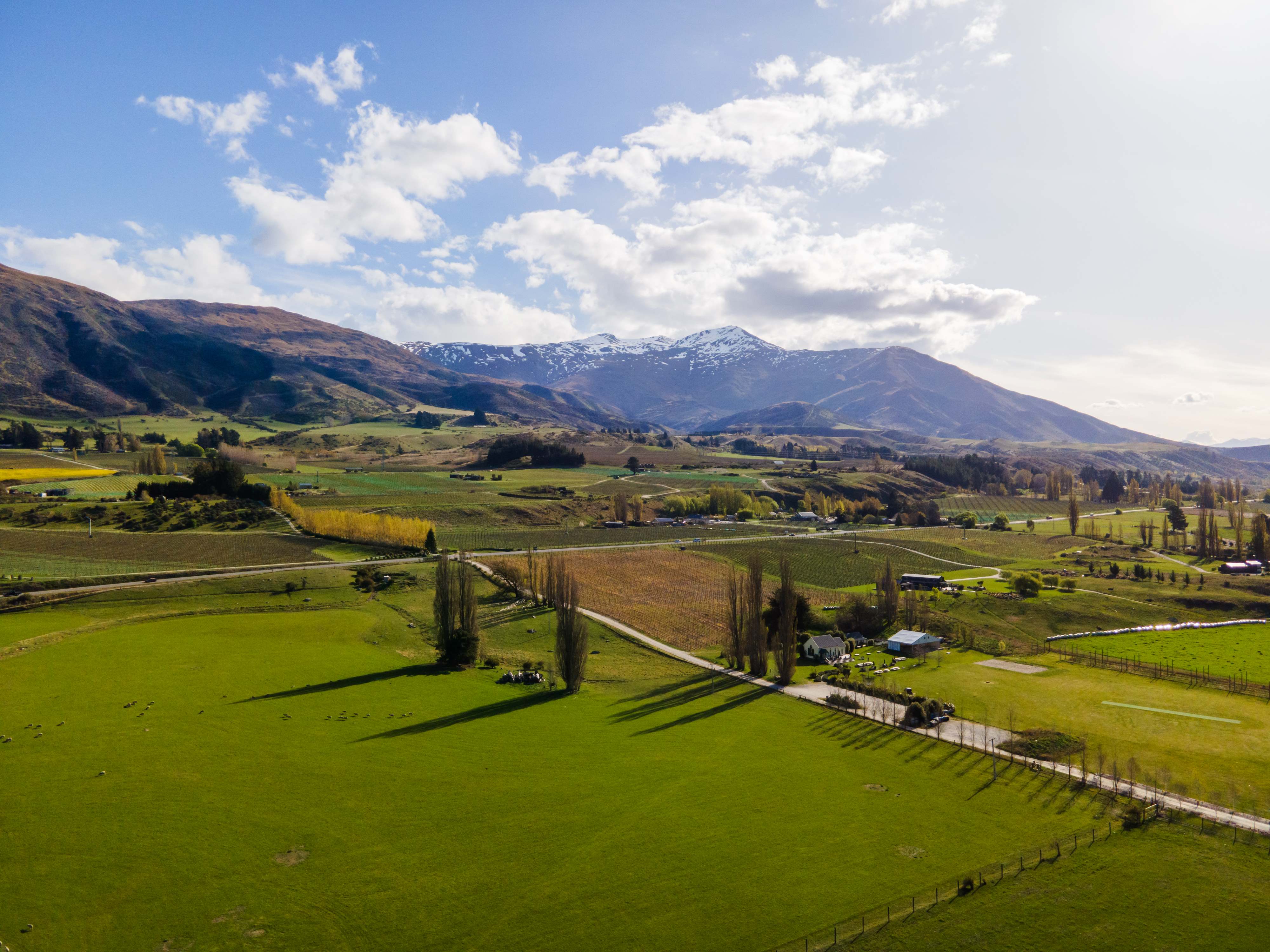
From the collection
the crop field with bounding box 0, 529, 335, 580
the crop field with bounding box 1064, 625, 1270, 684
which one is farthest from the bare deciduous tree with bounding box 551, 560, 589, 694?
the crop field with bounding box 1064, 625, 1270, 684

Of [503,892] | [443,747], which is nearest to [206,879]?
[503,892]

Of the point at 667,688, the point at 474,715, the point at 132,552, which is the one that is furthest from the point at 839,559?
the point at 132,552

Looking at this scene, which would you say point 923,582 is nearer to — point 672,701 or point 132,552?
point 672,701

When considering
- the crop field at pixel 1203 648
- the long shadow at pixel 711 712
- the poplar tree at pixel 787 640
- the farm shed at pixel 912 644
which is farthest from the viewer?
the farm shed at pixel 912 644

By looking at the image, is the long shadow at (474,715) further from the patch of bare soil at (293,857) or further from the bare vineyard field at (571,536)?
the bare vineyard field at (571,536)

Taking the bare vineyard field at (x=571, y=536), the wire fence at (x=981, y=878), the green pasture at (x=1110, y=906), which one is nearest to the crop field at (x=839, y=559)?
the bare vineyard field at (x=571, y=536)

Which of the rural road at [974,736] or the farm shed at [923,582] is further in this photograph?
the farm shed at [923,582]
